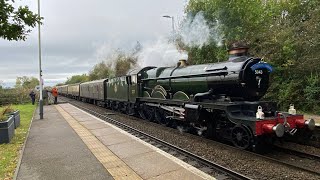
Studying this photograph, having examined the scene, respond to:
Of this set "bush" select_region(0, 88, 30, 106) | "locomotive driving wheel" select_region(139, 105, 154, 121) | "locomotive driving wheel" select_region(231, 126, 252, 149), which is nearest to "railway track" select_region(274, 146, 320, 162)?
"locomotive driving wheel" select_region(231, 126, 252, 149)

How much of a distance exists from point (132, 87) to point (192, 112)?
6925 mm

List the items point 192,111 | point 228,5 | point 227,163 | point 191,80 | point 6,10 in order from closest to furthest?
point 6,10
point 227,163
point 192,111
point 191,80
point 228,5

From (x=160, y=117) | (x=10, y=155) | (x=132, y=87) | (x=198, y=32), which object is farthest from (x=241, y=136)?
(x=198, y=32)

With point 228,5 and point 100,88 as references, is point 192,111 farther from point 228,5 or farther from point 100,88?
point 100,88

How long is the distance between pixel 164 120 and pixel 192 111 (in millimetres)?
3886

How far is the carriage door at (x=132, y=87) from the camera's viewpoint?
1570 centimetres

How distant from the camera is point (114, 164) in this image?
23.3ft

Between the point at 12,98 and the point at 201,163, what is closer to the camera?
the point at 201,163

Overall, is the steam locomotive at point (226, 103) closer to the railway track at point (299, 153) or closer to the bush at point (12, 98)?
the railway track at point (299, 153)

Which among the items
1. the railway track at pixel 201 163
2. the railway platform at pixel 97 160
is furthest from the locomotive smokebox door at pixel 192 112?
the railway platform at pixel 97 160

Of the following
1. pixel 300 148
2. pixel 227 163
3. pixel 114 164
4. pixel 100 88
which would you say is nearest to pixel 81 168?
pixel 114 164

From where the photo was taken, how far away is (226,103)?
28.5 ft

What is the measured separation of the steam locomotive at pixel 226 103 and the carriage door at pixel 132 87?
2342mm

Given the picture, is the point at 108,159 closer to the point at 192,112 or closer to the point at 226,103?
the point at 192,112
